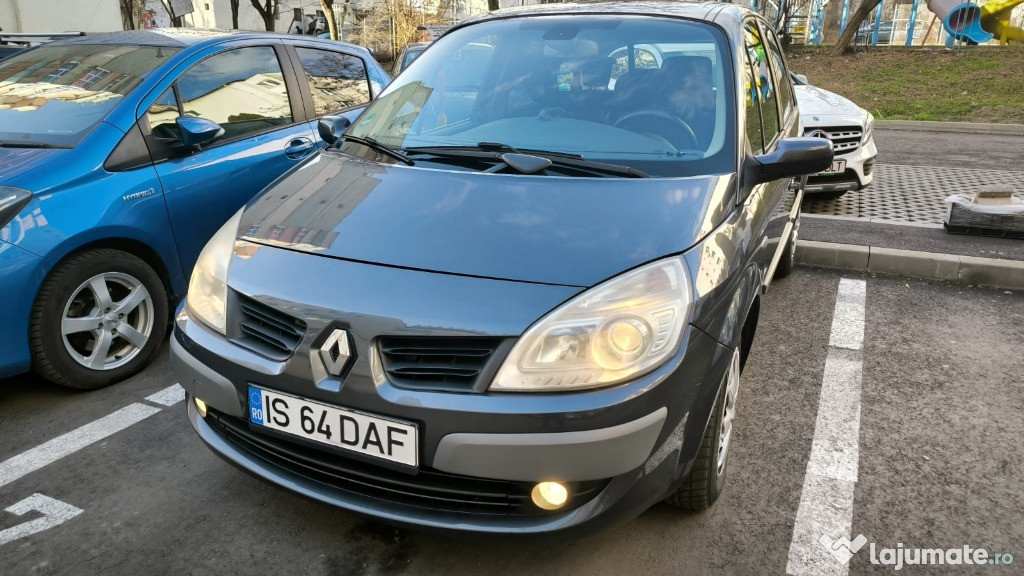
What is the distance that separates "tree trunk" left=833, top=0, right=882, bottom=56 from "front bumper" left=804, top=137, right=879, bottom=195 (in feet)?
49.2

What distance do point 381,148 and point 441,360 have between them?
1.26 meters

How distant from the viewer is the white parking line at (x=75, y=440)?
284 centimetres

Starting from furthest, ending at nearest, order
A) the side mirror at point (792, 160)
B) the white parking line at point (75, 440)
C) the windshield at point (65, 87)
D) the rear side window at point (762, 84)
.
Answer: the windshield at point (65, 87) → the rear side window at point (762, 84) → the white parking line at point (75, 440) → the side mirror at point (792, 160)

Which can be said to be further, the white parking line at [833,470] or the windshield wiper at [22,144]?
the windshield wiper at [22,144]

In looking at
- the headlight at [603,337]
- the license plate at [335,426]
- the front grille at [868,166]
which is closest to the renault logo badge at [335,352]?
the license plate at [335,426]

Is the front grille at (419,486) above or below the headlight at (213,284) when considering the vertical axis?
below

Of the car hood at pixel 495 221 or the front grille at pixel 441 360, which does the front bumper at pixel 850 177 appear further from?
the front grille at pixel 441 360

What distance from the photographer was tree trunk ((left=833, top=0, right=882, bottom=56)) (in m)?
19.1

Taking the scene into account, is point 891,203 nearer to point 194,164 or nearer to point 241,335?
point 194,164

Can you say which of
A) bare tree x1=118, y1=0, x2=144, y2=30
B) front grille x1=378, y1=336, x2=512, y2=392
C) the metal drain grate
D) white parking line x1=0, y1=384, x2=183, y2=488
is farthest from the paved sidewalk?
bare tree x1=118, y1=0, x2=144, y2=30

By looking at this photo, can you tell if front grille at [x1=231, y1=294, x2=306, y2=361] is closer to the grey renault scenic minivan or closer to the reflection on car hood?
the grey renault scenic minivan

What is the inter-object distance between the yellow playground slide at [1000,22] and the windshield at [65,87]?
76.1 ft

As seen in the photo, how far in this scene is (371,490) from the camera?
82.0 inches

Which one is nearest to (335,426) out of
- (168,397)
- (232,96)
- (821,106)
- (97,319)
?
(168,397)
